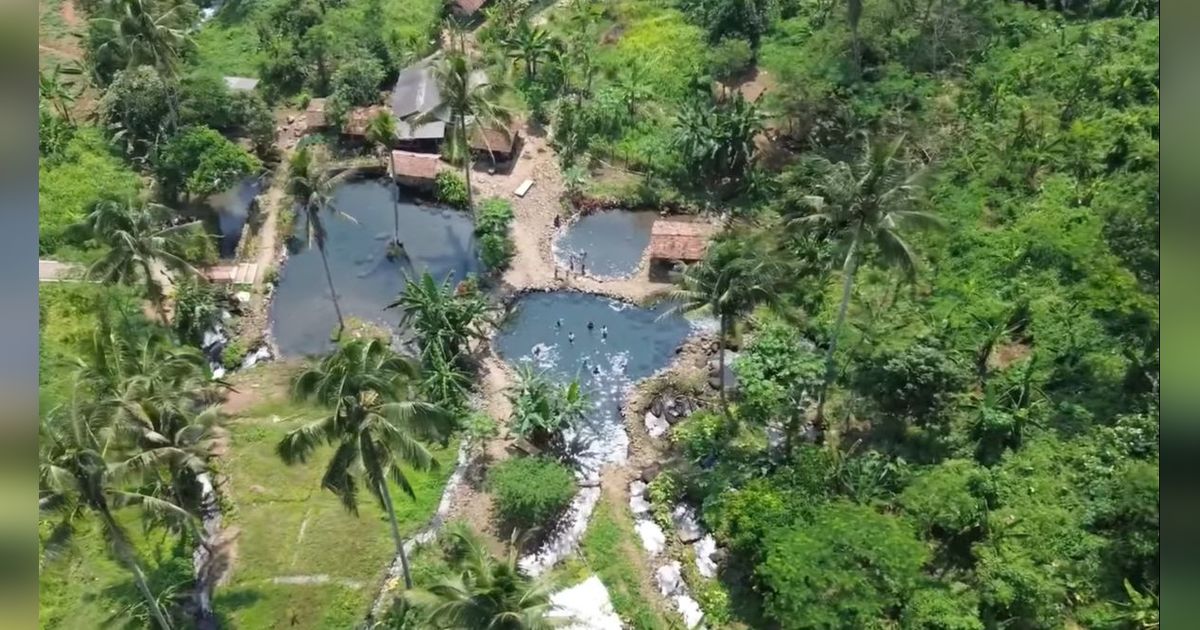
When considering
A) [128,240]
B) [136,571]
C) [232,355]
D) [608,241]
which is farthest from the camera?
[608,241]

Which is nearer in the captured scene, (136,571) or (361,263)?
(136,571)

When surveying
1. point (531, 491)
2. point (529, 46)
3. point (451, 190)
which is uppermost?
point (529, 46)

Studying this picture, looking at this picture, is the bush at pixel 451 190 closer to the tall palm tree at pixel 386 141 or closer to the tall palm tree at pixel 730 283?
the tall palm tree at pixel 386 141

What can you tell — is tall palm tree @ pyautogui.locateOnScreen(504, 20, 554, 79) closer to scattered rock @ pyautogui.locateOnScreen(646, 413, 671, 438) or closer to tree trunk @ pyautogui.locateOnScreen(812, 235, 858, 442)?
tree trunk @ pyautogui.locateOnScreen(812, 235, 858, 442)

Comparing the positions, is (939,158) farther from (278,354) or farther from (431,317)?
(278,354)

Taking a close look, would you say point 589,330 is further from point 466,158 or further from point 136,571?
point 136,571

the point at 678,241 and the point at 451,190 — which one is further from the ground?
the point at 451,190

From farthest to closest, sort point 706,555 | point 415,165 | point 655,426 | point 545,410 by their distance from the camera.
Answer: point 415,165 < point 655,426 < point 545,410 < point 706,555

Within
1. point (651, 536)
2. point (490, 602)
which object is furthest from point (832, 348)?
point (490, 602)
